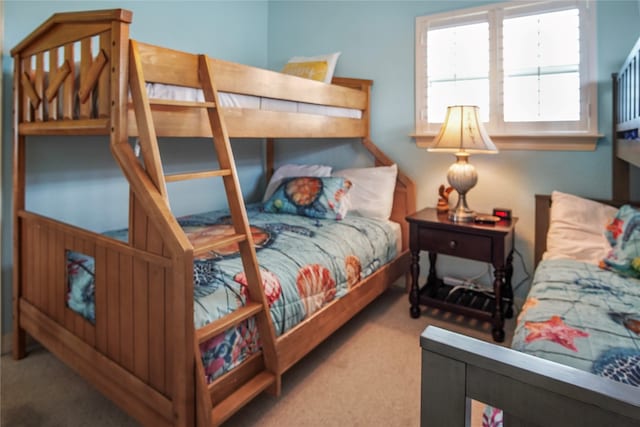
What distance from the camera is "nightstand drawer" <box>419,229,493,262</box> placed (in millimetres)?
2301

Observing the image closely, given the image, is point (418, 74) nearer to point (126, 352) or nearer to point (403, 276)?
point (403, 276)

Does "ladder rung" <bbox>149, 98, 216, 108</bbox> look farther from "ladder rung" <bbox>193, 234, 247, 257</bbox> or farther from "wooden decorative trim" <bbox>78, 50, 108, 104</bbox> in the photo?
A: "ladder rung" <bbox>193, 234, 247, 257</bbox>

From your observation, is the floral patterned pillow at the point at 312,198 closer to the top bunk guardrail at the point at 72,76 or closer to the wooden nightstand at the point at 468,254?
the wooden nightstand at the point at 468,254

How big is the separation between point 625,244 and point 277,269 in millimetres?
1525

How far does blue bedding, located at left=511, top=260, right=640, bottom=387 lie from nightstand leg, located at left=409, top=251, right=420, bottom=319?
2.78 feet

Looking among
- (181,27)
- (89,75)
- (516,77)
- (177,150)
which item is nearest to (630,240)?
(516,77)

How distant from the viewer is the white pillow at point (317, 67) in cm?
300

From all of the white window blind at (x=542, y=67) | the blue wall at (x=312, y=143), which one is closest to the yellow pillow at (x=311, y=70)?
the blue wall at (x=312, y=143)

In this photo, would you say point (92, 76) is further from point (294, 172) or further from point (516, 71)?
point (516, 71)

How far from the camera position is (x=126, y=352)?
1.48 meters

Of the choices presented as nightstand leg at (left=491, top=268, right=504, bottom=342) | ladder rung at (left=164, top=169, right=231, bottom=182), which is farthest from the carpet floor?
ladder rung at (left=164, top=169, right=231, bottom=182)

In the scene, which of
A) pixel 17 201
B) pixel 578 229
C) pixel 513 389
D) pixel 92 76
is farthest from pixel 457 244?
pixel 17 201

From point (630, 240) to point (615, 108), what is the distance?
90 centimetres

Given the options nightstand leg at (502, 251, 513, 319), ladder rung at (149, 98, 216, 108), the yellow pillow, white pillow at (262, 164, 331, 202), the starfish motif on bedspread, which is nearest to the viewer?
the starfish motif on bedspread
